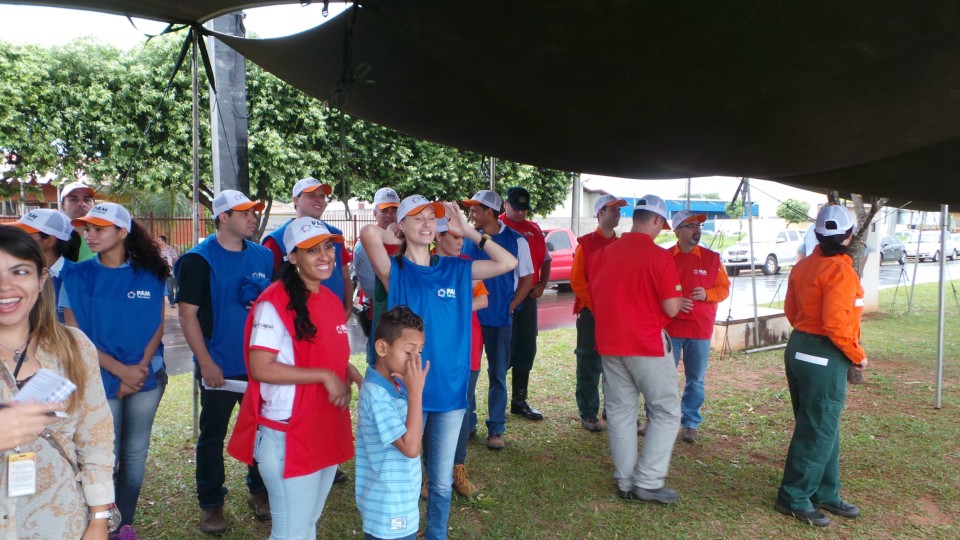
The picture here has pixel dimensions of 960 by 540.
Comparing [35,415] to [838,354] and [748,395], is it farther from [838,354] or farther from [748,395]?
[748,395]

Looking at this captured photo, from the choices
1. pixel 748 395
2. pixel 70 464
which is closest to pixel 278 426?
pixel 70 464

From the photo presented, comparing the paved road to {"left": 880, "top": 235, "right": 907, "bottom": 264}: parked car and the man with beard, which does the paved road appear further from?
the man with beard

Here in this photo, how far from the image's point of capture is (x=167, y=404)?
19.7 feet

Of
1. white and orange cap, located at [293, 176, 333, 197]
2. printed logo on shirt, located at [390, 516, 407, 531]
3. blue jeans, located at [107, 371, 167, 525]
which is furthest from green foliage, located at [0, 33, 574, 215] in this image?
printed logo on shirt, located at [390, 516, 407, 531]

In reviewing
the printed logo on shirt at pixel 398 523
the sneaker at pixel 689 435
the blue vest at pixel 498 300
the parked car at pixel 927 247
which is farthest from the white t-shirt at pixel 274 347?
the parked car at pixel 927 247

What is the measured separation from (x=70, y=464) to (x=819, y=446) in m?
3.53

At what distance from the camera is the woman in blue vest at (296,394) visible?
2.26m

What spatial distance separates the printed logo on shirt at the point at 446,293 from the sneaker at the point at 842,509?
2.63 m

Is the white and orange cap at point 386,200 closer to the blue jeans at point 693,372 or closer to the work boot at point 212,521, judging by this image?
the work boot at point 212,521

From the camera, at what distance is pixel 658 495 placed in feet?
12.5

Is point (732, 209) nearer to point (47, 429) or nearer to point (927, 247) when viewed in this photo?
point (47, 429)

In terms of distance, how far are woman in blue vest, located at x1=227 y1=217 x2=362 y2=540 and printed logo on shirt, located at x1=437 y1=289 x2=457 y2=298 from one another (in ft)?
1.80

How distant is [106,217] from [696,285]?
4075mm

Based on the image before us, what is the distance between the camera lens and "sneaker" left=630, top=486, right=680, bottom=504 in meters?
3.81
